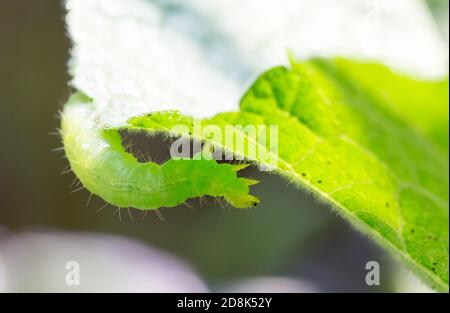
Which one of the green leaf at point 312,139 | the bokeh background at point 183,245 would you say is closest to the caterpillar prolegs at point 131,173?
the green leaf at point 312,139

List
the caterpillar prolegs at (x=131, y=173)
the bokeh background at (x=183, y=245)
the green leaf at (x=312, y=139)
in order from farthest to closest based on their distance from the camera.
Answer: the bokeh background at (x=183, y=245) < the caterpillar prolegs at (x=131, y=173) < the green leaf at (x=312, y=139)

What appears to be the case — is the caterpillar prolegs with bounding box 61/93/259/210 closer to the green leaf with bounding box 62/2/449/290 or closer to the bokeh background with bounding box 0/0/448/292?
the green leaf with bounding box 62/2/449/290

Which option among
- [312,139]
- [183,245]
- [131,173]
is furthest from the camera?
[183,245]

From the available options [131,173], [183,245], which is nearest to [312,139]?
[131,173]

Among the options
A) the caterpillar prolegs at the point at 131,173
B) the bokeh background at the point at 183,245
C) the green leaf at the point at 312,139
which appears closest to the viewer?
the green leaf at the point at 312,139

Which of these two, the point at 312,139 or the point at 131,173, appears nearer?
the point at 312,139

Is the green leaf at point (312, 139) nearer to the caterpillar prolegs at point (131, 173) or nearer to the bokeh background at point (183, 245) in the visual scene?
the caterpillar prolegs at point (131, 173)

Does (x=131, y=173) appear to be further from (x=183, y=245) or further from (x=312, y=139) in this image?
(x=183, y=245)

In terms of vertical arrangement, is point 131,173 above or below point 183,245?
below
